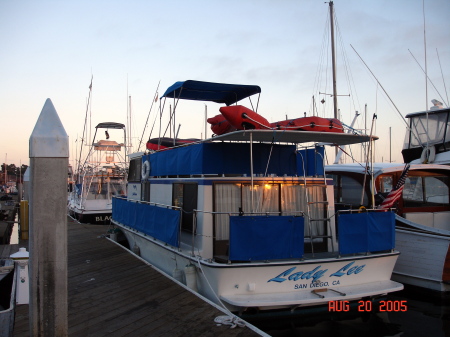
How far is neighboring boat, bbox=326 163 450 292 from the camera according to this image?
33.2 feet

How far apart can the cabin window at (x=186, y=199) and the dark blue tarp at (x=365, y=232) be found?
10.8ft

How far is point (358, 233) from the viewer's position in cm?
782

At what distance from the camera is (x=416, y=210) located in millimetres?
12047

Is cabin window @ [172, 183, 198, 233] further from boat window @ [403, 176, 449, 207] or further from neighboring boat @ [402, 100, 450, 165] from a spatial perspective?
neighboring boat @ [402, 100, 450, 165]

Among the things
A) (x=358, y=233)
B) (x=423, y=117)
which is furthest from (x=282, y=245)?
(x=423, y=117)

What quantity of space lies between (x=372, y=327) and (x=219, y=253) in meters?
3.40

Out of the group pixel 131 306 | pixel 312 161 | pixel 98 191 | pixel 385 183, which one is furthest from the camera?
pixel 98 191

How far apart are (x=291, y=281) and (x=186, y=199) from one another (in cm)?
343

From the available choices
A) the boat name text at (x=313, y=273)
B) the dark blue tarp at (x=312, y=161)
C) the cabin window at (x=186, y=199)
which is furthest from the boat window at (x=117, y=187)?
the boat name text at (x=313, y=273)

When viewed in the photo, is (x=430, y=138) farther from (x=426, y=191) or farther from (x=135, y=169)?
(x=135, y=169)

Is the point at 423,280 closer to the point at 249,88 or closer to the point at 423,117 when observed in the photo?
the point at 249,88

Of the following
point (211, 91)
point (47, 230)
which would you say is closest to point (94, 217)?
point (211, 91)

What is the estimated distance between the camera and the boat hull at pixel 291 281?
7.08 metres

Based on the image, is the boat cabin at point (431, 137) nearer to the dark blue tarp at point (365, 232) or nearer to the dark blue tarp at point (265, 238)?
the dark blue tarp at point (365, 232)
